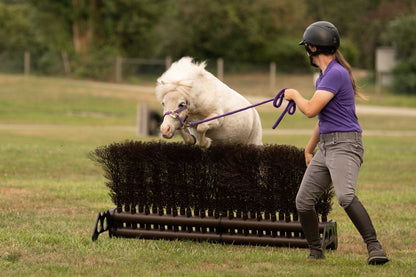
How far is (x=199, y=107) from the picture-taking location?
7957 mm

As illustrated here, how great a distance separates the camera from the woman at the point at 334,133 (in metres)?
5.92

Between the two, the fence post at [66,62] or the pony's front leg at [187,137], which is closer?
the pony's front leg at [187,137]

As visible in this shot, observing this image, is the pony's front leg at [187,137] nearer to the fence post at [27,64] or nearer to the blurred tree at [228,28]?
the fence post at [27,64]

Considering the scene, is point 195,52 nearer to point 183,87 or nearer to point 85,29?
point 85,29

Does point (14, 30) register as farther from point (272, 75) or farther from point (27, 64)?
point (272, 75)

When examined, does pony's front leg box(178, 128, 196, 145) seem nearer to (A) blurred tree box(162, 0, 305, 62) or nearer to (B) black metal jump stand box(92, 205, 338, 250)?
(B) black metal jump stand box(92, 205, 338, 250)

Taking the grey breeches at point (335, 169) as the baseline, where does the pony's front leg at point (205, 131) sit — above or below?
above

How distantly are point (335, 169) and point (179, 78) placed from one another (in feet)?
7.78

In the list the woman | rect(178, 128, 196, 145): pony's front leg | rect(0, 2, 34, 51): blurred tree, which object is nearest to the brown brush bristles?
the woman

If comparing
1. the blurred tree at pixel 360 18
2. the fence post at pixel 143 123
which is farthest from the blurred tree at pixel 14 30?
the fence post at pixel 143 123

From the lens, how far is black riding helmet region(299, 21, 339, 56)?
603 centimetres

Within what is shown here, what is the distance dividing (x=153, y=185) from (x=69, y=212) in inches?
92.8

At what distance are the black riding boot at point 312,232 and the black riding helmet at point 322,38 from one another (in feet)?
4.83

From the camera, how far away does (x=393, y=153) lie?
1898 centimetres
